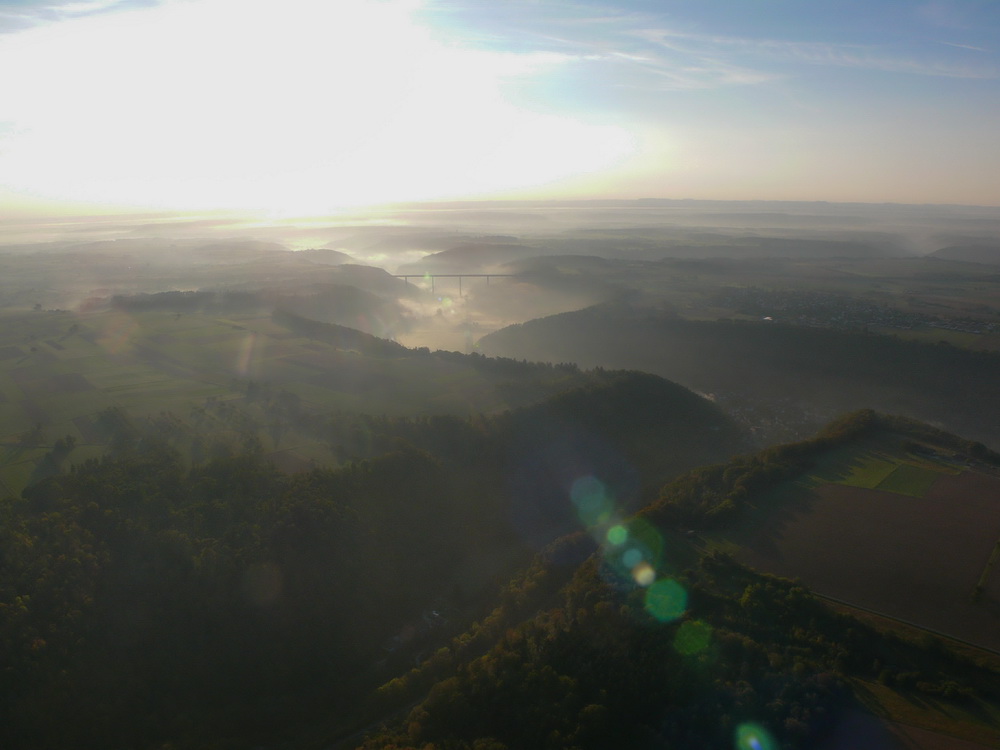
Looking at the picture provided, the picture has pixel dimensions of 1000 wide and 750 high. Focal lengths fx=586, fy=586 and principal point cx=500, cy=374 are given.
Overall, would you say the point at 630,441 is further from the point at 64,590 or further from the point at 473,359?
the point at 64,590

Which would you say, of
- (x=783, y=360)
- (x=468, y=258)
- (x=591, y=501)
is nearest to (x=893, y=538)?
(x=591, y=501)

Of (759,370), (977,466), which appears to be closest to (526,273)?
(759,370)

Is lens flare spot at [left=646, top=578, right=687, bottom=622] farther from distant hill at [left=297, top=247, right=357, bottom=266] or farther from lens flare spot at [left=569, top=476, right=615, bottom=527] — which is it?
distant hill at [left=297, top=247, right=357, bottom=266]

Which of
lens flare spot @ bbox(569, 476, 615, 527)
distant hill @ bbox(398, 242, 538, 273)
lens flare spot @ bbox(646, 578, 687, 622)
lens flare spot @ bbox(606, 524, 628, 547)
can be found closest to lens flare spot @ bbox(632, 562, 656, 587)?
lens flare spot @ bbox(646, 578, 687, 622)

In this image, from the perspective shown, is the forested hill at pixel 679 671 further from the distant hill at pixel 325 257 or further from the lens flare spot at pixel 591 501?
the distant hill at pixel 325 257

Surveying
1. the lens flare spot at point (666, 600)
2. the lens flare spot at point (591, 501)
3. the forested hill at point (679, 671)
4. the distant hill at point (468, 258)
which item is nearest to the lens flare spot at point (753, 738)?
the forested hill at point (679, 671)

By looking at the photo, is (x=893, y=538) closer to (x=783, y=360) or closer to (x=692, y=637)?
(x=692, y=637)
